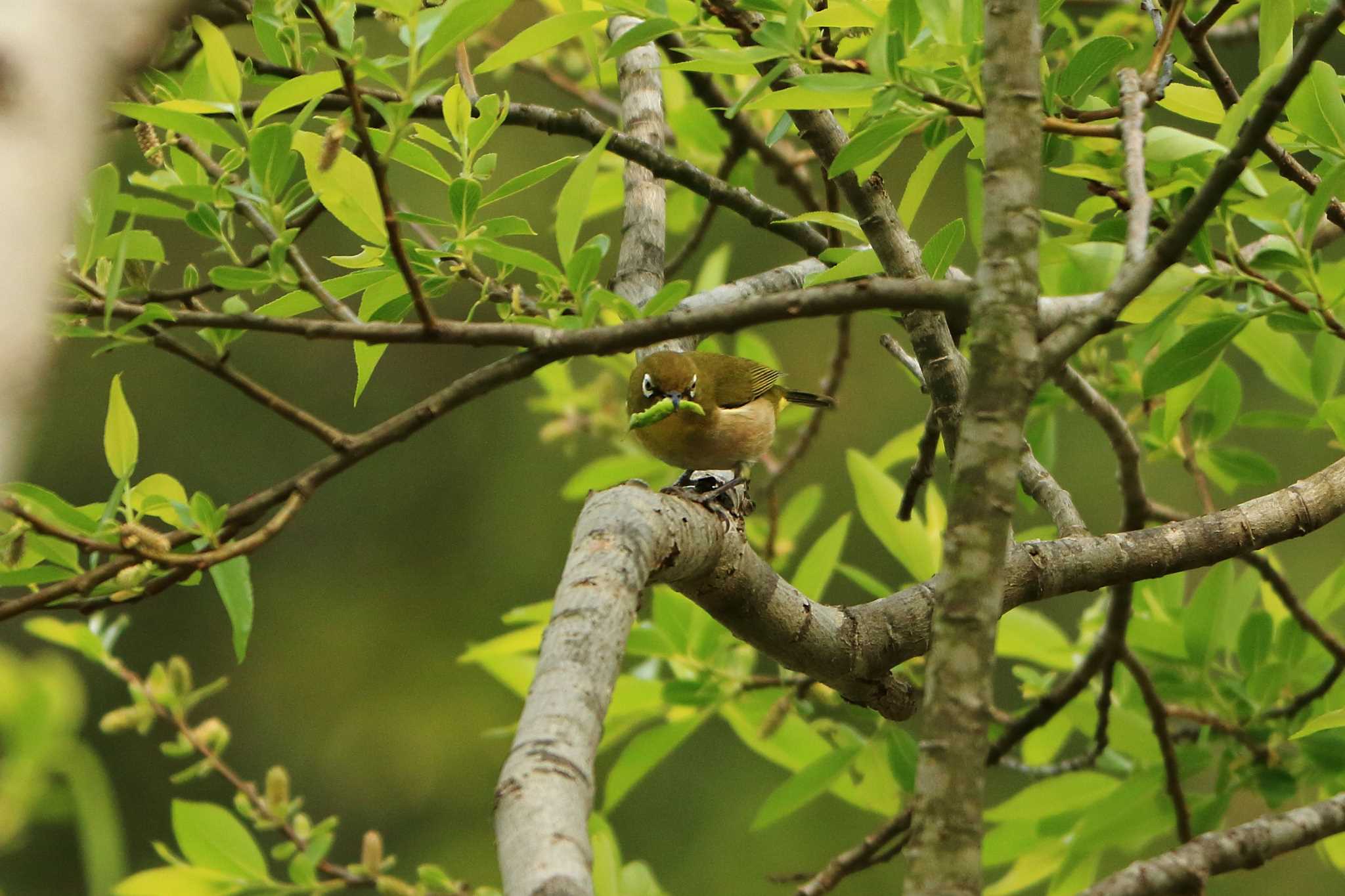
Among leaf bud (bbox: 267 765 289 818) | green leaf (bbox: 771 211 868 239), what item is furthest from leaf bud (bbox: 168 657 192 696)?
green leaf (bbox: 771 211 868 239)

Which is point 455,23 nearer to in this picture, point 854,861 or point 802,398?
point 854,861

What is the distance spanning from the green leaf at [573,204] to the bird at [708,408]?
1144 mm

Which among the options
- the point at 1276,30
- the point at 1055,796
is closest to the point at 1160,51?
the point at 1276,30

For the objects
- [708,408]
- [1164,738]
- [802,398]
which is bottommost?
[1164,738]

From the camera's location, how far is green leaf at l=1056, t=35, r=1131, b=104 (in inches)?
59.4

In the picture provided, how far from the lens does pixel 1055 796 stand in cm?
239

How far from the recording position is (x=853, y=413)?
7.04 meters

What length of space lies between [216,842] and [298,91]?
56.6 inches

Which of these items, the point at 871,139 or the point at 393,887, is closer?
the point at 871,139

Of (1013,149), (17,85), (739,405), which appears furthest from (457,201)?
(739,405)

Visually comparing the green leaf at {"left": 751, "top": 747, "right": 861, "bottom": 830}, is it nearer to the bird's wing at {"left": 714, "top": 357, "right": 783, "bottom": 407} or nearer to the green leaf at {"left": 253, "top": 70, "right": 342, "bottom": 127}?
the bird's wing at {"left": 714, "top": 357, "right": 783, "bottom": 407}

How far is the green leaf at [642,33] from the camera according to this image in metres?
1.39

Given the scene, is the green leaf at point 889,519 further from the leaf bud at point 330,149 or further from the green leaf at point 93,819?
the green leaf at point 93,819

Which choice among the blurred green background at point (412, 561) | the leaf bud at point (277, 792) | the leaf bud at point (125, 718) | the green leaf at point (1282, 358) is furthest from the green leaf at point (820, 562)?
the blurred green background at point (412, 561)
